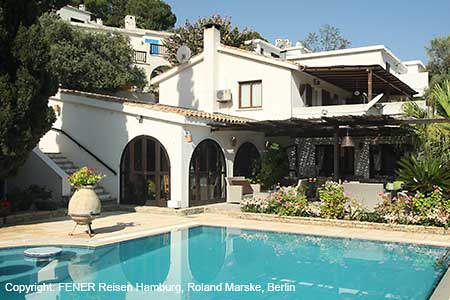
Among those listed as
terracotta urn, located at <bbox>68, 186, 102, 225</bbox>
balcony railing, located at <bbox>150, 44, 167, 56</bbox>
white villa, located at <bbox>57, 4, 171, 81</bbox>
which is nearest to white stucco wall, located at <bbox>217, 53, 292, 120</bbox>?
terracotta urn, located at <bbox>68, 186, 102, 225</bbox>

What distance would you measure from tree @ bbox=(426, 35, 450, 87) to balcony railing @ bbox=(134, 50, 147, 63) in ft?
99.7

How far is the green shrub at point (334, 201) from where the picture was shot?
50.0 feet

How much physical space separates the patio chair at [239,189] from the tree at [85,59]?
70.6ft

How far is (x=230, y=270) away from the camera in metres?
10.3

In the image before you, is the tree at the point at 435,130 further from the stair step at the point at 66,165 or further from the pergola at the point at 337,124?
the stair step at the point at 66,165

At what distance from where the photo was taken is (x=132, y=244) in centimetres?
1241

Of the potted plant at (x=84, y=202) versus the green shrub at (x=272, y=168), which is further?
the green shrub at (x=272, y=168)

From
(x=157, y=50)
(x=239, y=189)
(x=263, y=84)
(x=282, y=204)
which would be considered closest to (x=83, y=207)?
(x=282, y=204)

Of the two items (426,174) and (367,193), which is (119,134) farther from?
(426,174)

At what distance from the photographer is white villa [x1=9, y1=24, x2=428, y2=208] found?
1834cm

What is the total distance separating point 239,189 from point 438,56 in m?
35.4

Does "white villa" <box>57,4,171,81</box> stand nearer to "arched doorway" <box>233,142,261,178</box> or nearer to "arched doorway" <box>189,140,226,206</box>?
"arched doorway" <box>233,142,261,178</box>

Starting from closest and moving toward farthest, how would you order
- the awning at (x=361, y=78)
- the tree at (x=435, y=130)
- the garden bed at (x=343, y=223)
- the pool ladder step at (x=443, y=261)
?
the pool ladder step at (x=443, y=261)
the garden bed at (x=343, y=223)
the tree at (x=435, y=130)
the awning at (x=361, y=78)

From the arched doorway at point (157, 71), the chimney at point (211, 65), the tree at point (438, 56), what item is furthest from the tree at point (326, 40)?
the chimney at point (211, 65)
